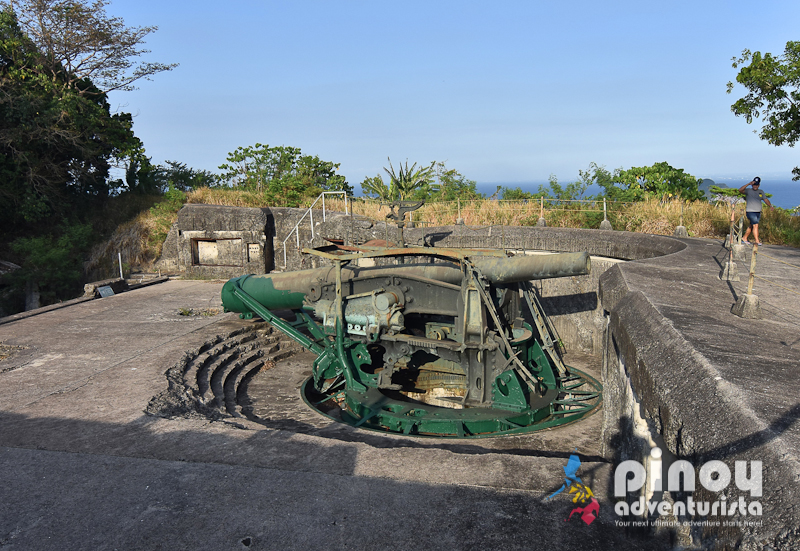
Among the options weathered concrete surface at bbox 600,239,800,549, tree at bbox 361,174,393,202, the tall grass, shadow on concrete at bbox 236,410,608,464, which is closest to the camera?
weathered concrete surface at bbox 600,239,800,549

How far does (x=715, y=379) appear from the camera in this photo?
84.7 inches

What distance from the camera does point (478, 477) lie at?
3.15 m

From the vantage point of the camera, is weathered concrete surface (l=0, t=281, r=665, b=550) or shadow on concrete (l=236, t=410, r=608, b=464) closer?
weathered concrete surface (l=0, t=281, r=665, b=550)

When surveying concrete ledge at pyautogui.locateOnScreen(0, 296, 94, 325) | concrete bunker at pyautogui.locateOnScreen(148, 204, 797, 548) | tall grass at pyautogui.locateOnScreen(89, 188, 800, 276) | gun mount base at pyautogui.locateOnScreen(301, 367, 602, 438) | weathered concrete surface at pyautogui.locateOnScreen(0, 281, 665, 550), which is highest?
tall grass at pyautogui.locateOnScreen(89, 188, 800, 276)

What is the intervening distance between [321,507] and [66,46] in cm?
1970

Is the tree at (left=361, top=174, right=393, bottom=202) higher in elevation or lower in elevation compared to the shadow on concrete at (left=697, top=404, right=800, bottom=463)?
higher

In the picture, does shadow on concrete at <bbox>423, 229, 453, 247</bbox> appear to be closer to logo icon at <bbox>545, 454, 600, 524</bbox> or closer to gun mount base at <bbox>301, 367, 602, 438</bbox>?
gun mount base at <bbox>301, 367, 602, 438</bbox>

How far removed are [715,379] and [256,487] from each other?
2.49m

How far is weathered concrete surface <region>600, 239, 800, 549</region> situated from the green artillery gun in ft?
4.43

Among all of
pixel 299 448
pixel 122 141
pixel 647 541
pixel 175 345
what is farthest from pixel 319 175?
pixel 647 541

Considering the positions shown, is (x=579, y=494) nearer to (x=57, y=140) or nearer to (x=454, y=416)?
(x=454, y=416)

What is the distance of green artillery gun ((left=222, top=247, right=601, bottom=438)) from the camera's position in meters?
5.63

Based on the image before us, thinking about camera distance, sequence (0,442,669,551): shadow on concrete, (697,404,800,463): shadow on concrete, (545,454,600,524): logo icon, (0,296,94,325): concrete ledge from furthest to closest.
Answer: (0,296,94,325): concrete ledge
(545,454,600,524): logo icon
(0,442,669,551): shadow on concrete
(697,404,800,463): shadow on concrete

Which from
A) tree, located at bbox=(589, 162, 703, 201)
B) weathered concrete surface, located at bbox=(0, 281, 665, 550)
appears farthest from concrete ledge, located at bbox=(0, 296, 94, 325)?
tree, located at bbox=(589, 162, 703, 201)
